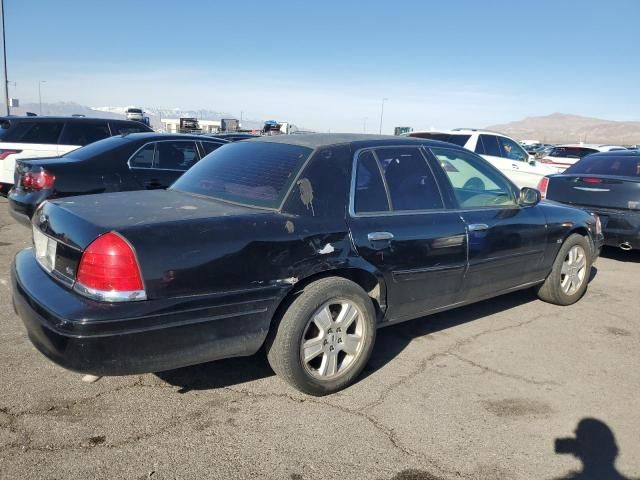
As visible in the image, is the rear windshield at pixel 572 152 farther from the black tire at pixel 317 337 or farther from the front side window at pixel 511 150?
the black tire at pixel 317 337

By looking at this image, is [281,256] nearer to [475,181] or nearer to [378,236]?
[378,236]

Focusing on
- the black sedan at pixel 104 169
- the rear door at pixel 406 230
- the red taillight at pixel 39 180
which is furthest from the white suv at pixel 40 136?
the rear door at pixel 406 230

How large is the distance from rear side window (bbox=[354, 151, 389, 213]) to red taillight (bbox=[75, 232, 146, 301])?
1.46 m

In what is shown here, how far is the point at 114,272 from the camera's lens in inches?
101

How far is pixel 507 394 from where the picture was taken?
3457 millimetres

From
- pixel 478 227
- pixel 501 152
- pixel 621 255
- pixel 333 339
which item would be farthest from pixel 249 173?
pixel 501 152

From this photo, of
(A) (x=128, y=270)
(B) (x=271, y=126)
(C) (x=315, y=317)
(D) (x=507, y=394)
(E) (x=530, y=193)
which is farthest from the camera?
(B) (x=271, y=126)

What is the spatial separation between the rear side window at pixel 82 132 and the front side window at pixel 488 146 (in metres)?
7.40

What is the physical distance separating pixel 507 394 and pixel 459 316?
4.80 ft

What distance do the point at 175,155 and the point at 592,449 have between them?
5726 mm

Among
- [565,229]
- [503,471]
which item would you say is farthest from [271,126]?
[503,471]

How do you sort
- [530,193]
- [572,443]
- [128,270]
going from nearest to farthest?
[128,270]
[572,443]
[530,193]

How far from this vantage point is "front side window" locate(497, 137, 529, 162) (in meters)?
11.6

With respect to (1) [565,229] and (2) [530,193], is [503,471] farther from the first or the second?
(1) [565,229]
